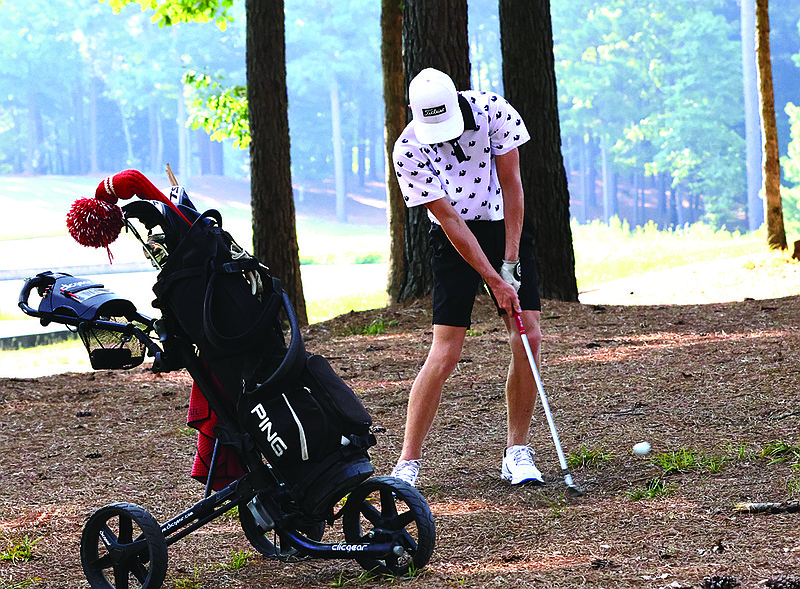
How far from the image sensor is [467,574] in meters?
3.49

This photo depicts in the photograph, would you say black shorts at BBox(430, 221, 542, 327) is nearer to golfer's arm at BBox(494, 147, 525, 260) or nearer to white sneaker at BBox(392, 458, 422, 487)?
golfer's arm at BBox(494, 147, 525, 260)

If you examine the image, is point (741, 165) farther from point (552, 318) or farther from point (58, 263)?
point (552, 318)

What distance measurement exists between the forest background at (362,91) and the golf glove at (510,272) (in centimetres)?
5688

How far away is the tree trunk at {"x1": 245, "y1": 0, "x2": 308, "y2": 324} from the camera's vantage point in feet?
40.0

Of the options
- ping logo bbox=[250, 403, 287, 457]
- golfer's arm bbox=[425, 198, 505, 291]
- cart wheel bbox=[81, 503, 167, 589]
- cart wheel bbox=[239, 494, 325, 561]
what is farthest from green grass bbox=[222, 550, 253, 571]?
golfer's arm bbox=[425, 198, 505, 291]

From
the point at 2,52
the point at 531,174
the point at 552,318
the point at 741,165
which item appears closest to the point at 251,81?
the point at 531,174

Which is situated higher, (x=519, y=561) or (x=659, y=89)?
(x=659, y=89)

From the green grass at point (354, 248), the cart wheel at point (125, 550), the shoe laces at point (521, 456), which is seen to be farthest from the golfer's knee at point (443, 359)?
the green grass at point (354, 248)

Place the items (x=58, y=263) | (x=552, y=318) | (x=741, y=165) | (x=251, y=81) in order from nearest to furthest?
(x=552, y=318) < (x=251, y=81) < (x=58, y=263) < (x=741, y=165)

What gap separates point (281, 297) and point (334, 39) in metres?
69.9

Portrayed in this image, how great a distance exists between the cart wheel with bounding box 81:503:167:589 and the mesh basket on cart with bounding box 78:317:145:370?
564 millimetres

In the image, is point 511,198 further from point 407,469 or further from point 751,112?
point 751,112

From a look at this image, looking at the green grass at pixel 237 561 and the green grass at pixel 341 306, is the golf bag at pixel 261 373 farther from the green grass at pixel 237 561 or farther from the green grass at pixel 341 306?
the green grass at pixel 341 306

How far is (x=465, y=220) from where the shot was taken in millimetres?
4551
